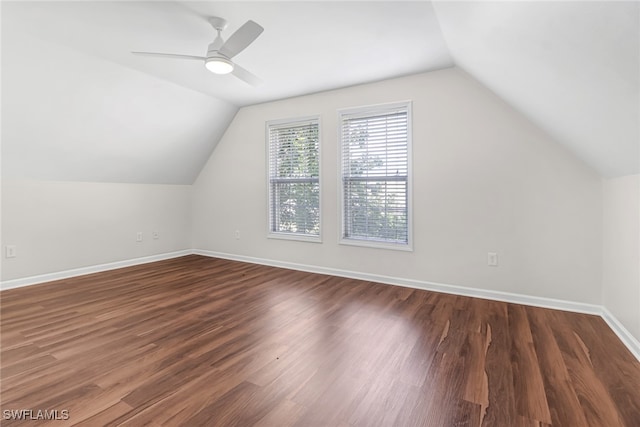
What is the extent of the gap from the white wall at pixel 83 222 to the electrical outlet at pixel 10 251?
0.03 m

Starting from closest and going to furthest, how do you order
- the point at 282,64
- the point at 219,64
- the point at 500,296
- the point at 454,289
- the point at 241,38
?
the point at 241,38
the point at 219,64
the point at 500,296
the point at 282,64
the point at 454,289

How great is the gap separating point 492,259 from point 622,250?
3.31 feet

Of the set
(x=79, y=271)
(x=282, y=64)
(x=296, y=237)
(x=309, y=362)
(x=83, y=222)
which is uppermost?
(x=282, y=64)

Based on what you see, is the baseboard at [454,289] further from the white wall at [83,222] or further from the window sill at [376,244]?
the white wall at [83,222]

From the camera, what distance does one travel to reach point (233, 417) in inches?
57.8

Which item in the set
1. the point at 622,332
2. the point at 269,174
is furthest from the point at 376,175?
the point at 622,332

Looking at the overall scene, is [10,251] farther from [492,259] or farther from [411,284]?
→ [492,259]

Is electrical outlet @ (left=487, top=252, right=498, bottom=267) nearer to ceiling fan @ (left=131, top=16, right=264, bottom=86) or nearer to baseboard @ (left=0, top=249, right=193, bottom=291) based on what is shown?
ceiling fan @ (left=131, top=16, right=264, bottom=86)

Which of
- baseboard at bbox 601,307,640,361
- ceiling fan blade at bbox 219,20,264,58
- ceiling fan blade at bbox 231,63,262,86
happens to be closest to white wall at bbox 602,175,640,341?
baseboard at bbox 601,307,640,361

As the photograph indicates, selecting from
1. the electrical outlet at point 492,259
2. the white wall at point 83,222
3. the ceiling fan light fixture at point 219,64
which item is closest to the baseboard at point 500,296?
the electrical outlet at point 492,259

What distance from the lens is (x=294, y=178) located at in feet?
14.8

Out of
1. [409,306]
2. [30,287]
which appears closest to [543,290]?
[409,306]

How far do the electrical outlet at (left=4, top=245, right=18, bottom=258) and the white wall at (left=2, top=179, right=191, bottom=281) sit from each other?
35 mm

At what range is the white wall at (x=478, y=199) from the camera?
9.29 feet
